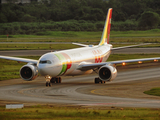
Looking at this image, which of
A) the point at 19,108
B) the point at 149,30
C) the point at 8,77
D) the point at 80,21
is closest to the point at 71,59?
the point at 8,77

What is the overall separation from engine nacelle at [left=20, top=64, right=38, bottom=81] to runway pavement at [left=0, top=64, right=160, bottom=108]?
2.74 ft

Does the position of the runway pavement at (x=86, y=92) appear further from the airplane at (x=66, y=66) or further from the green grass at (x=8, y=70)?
the green grass at (x=8, y=70)

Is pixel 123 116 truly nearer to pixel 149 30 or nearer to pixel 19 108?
pixel 19 108

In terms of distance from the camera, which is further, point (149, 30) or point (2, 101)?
point (149, 30)

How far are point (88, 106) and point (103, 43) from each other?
→ 96.1 feet

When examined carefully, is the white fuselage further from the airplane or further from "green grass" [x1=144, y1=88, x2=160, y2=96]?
"green grass" [x1=144, y1=88, x2=160, y2=96]

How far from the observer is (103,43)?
55344mm

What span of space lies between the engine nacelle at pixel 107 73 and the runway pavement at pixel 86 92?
32.9 inches

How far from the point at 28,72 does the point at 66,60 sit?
448 centimetres

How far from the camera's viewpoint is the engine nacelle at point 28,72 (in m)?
40.2

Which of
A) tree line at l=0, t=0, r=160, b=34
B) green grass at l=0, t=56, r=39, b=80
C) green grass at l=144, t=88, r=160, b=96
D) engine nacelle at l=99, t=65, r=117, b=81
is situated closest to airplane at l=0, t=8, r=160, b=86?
engine nacelle at l=99, t=65, r=117, b=81

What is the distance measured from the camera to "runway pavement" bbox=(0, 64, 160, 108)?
95.8 feet

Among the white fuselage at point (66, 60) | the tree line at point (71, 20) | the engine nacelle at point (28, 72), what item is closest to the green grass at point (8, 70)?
the engine nacelle at point (28, 72)

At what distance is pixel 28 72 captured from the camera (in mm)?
41250
